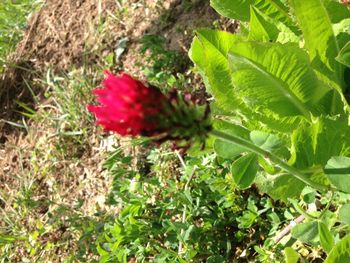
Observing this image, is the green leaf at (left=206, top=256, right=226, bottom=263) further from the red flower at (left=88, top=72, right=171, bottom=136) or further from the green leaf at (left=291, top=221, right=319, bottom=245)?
the red flower at (left=88, top=72, right=171, bottom=136)

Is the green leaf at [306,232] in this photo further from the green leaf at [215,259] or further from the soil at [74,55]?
the soil at [74,55]

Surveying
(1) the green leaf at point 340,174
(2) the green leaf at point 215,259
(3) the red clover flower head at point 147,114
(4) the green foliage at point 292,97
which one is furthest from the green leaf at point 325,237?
(3) the red clover flower head at point 147,114

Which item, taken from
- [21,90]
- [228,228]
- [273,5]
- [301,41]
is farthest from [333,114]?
[21,90]

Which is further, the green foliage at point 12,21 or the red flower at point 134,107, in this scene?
the green foliage at point 12,21

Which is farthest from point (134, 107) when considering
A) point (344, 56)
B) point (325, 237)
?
point (325, 237)

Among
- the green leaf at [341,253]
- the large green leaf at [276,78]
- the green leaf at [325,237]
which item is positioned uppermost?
the large green leaf at [276,78]

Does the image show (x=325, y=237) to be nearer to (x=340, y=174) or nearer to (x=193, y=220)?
(x=340, y=174)

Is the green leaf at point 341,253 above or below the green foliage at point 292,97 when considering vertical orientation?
below

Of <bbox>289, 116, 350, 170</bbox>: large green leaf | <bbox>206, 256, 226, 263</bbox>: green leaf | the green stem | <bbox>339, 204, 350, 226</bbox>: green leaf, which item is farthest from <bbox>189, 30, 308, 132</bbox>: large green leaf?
<bbox>206, 256, 226, 263</bbox>: green leaf

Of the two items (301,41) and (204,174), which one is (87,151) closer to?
(204,174)
